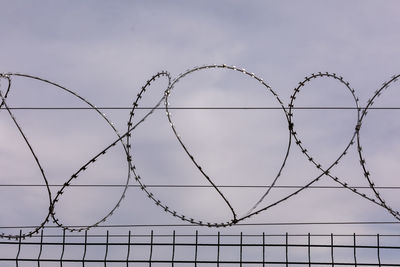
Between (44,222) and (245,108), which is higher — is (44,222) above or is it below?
below

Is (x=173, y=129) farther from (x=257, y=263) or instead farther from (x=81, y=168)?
(x=257, y=263)

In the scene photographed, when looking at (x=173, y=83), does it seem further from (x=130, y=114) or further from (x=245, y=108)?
(x=245, y=108)

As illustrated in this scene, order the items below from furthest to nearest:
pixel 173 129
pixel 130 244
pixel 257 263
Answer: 1. pixel 130 244
2. pixel 257 263
3. pixel 173 129

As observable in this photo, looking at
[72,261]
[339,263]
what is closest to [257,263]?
[339,263]

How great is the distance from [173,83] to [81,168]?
2.33m

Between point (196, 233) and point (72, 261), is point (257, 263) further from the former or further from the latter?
point (72, 261)

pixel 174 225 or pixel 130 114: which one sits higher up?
pixel 130 114

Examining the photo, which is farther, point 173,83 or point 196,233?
point 196,233

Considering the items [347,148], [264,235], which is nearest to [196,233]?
[264,235]

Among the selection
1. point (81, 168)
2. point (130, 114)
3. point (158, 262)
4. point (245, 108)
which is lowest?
point (158, 262)

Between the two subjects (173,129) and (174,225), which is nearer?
(173,129)

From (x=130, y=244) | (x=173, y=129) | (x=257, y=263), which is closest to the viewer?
(x=173, y=129)

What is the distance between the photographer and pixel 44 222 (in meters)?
13.3

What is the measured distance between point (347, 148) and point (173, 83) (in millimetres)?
3461
